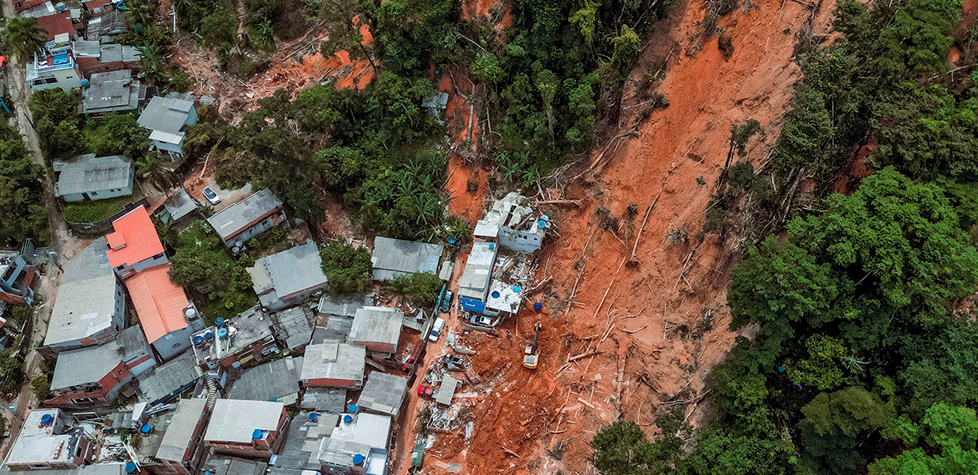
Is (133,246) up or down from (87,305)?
up

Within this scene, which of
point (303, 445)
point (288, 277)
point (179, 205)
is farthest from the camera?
point (179, 205)

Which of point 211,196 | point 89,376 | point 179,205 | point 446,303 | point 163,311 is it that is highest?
point 211,196

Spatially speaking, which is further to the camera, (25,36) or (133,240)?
(25,36)

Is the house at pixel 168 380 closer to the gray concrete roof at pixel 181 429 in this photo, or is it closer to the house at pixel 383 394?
the gray concrete roof at pixel 181 429

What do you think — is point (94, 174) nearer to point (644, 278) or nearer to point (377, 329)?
point (377, 329)

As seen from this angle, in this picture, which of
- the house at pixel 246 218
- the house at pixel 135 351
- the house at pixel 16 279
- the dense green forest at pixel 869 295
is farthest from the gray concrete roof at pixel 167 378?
the dense green forest at pixel 869 295

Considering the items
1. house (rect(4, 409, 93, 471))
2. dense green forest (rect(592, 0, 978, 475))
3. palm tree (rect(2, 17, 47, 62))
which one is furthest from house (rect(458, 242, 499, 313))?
palm tree (rect(2, 17, 47, 62))

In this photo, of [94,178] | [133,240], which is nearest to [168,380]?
[133,240]

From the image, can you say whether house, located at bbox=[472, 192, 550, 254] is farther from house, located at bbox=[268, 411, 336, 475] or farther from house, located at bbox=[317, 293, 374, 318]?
house, located at bbox=[268, 411, 336, 475]
